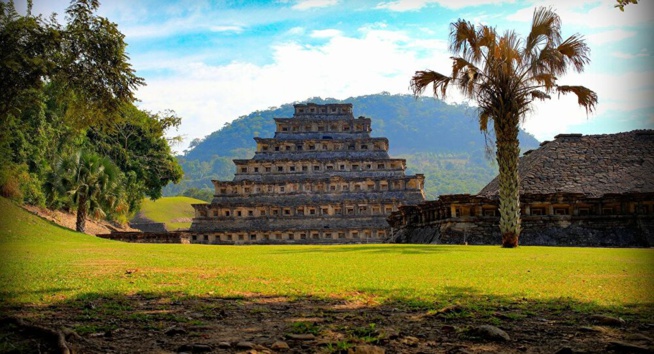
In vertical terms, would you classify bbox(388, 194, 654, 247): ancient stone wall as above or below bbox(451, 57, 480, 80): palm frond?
below

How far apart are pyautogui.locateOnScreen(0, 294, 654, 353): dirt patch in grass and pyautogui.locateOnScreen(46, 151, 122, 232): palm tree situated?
25821mm

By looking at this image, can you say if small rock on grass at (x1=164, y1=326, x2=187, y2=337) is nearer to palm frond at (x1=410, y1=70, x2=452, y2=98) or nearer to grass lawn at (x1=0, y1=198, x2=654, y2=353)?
grass lawn at (x1=0, y1=198, x2=654, y2=353)

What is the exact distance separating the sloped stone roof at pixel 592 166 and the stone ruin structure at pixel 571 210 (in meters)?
0.05

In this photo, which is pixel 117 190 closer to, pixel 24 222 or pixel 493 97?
pixel 24 222

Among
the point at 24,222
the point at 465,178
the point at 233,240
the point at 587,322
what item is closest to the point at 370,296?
the point at 587,322

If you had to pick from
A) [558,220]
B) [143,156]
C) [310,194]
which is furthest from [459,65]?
[143,156]

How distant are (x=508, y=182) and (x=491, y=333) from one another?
1512 cm

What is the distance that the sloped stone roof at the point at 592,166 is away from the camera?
26.6 meters

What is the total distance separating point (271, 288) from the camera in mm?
7664

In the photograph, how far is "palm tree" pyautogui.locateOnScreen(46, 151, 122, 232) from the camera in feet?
96.9

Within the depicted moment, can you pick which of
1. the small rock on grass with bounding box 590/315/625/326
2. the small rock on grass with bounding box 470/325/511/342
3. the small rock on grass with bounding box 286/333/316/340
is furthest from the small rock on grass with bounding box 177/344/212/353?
the small rock on grass with bounding box 590/315/625/326

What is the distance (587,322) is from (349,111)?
189 ft

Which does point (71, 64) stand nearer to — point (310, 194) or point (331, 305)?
point (331, 305)

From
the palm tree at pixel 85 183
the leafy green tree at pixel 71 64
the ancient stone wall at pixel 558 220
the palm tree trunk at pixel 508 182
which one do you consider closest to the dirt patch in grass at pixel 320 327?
the leafy green tree at pixel 71 64
